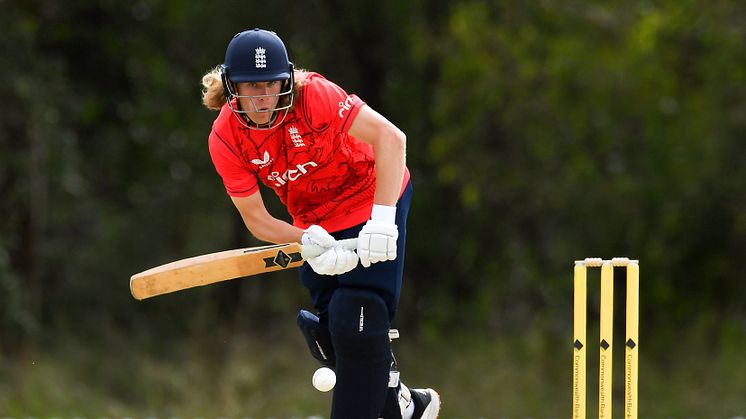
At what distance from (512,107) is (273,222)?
18.2 ft

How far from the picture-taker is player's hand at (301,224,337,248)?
3.28 m

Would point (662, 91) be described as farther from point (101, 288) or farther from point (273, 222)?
point (273, 222)

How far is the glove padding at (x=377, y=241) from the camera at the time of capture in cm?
321

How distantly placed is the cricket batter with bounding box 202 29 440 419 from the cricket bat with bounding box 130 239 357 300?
0.05 m

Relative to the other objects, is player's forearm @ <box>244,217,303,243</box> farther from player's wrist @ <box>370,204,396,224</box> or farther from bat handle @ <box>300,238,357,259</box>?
player's wrist @ <box>370,204,396,224</box>

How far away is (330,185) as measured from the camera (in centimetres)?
352

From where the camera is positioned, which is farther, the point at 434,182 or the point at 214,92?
the point at 434,182

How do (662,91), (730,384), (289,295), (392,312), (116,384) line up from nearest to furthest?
(392,312), (730,384), (116,384), (662,91), (289,295)

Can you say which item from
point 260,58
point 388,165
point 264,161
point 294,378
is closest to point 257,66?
point 260,58

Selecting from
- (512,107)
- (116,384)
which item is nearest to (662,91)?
(512,107)

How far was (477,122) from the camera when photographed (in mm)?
9000

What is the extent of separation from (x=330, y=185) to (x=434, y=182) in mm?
5672

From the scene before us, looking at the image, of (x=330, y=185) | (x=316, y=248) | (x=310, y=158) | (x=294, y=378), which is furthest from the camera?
(x=294, y=378)

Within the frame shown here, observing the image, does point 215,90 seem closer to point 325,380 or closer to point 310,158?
point 310,158
